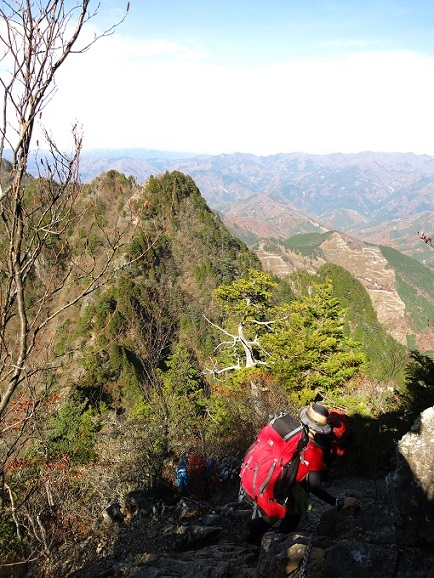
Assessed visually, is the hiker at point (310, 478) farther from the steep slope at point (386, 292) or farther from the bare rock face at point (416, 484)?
the steep slope at point (386, 292)

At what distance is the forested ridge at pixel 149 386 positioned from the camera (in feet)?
19.6

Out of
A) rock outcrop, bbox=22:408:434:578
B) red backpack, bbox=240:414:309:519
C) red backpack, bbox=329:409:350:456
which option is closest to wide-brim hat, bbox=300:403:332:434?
red backpack, bbox=329:409:350:456

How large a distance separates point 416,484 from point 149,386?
19143 millimetres

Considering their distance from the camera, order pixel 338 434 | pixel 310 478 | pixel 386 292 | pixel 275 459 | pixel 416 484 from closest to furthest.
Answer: pixel 416 484
pixel 275 459
pixel 310 478
pixel 338 434
pixel 386 292

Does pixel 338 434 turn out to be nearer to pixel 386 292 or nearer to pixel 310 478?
pixel 310 478

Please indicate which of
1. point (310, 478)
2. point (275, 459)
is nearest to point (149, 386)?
point (310, 478)

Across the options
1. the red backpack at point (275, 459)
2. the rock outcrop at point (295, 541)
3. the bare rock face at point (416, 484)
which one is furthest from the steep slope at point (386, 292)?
the red backpack at point (275, 459)

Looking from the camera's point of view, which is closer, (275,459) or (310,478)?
(275,459)

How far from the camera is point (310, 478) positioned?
4.07 m

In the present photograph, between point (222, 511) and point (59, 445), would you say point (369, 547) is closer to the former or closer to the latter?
point (222, 511)

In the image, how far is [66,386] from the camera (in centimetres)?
2783

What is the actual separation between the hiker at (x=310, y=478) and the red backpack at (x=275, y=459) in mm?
366

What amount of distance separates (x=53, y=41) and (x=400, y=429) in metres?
8.60

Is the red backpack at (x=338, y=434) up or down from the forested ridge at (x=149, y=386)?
up
